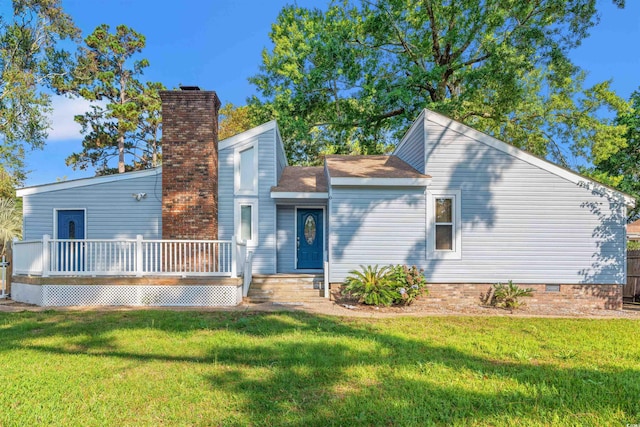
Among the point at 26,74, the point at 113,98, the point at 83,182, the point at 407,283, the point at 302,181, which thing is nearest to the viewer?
the point at 407,283

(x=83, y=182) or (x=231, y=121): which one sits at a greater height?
(x=231, y=121)

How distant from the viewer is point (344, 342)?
5090 mm

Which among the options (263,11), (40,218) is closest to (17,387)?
(40,218)

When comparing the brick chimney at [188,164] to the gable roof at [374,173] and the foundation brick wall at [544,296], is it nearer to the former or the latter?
the gable roof at [374,173]

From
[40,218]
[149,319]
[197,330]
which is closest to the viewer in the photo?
[197,330]

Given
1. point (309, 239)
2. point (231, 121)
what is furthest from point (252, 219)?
point (231, 121)

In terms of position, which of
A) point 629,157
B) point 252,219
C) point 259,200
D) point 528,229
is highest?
point 629,157

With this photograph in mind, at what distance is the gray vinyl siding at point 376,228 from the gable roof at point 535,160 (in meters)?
1.87

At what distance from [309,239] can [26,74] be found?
57.5 ft

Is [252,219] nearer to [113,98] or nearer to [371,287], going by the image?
[371,287]

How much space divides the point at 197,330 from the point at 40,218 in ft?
→ 26.2

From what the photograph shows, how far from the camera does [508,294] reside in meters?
8.61

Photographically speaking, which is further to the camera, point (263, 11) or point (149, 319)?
point (263, 11)

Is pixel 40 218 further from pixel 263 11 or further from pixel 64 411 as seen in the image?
pixel 263 11
